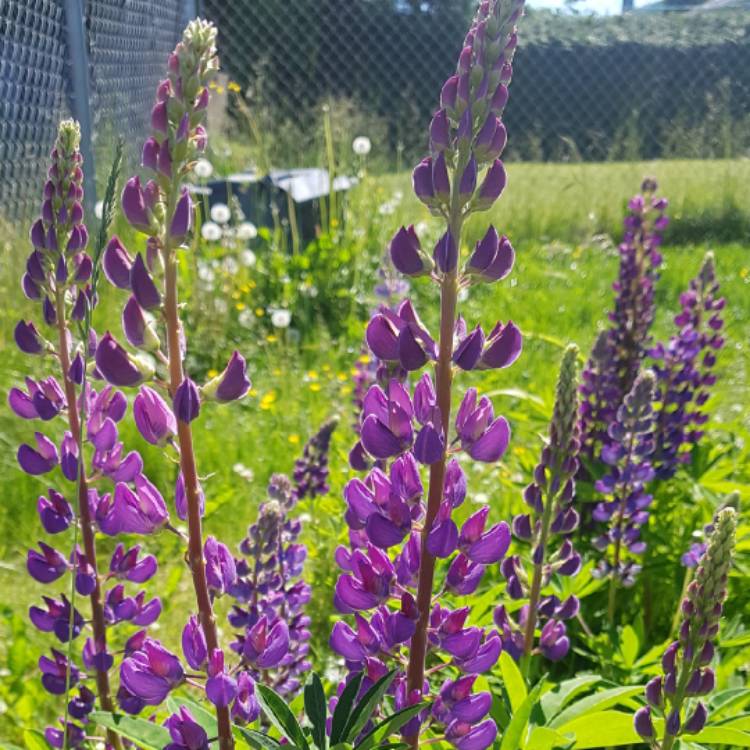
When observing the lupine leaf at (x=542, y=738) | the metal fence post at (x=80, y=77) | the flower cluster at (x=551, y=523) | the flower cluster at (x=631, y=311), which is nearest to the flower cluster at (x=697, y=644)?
the lupine leaf at (x=542, y=738)

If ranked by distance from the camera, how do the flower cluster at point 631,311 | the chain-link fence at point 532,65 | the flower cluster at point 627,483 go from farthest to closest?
1. the chain-link fence at point 532,65
2. the flower cluster at point 631,311
3. the flower cluster at point 627,483

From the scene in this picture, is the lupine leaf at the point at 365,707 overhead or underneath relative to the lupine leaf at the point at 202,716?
overhead

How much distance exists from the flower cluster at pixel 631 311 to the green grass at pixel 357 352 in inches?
8.2

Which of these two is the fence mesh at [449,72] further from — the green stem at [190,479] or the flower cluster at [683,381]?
the green stem at [190,479]

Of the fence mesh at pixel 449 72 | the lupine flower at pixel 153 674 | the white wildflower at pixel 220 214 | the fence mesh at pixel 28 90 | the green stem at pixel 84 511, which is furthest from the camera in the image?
the fence mesh at pixel 449 72

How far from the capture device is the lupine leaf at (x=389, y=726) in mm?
937

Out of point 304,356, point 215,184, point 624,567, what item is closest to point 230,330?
point 304,356

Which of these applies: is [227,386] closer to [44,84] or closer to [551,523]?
[551,523]

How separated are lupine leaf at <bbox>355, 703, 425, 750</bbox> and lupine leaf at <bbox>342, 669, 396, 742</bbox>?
15 millimetres

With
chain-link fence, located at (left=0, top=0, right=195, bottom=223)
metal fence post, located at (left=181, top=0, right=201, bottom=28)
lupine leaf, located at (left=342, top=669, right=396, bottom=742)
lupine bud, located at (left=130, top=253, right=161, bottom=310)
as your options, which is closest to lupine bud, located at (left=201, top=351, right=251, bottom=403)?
lupine bud, located at (left=130, top=253, right=161, bottom=310)

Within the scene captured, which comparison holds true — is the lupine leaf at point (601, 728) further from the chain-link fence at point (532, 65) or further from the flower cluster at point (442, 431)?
the chain-link fence at point (532, 65)

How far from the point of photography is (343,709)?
101cm

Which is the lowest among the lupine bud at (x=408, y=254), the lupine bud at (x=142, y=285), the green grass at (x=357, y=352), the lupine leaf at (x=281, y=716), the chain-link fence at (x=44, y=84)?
the green grass at (x=357, y=352)

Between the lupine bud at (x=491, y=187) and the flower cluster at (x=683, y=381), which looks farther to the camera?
the flower cluster at (x=683, y=381)
